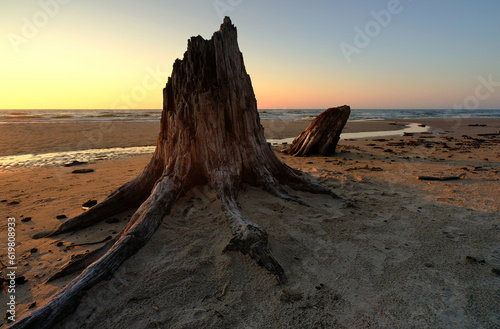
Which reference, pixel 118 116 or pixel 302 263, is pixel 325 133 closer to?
pixel 302 263

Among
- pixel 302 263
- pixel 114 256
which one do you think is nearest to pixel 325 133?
pixel 302 263

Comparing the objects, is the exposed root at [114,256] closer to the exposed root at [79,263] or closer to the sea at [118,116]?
the exposed root at [79,263]

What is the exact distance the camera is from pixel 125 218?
15.5 feet

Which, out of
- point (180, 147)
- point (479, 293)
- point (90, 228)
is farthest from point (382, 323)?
point (90, 228)

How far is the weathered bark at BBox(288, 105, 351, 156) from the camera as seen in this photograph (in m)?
10.6

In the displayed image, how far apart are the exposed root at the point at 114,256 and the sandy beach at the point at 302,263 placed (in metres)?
0.10

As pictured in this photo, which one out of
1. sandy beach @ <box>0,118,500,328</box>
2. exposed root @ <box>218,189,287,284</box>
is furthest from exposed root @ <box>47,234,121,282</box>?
exposed root @ <box>218,189,287,284</box>

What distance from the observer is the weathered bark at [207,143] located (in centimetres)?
452

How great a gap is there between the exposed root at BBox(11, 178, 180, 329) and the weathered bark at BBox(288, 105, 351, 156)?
7396 millimetres

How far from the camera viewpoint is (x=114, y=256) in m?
3.07

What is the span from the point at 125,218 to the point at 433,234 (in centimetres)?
464

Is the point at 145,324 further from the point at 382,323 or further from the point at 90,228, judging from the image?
the point at 90,228

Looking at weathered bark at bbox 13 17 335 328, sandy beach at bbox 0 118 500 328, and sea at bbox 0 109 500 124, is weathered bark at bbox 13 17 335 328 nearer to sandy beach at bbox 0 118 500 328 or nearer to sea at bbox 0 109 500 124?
Answer: sandy beach at bbox 0 118 500 328

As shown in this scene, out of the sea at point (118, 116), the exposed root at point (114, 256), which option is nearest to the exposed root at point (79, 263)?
the exposed root at point (114, 256)
